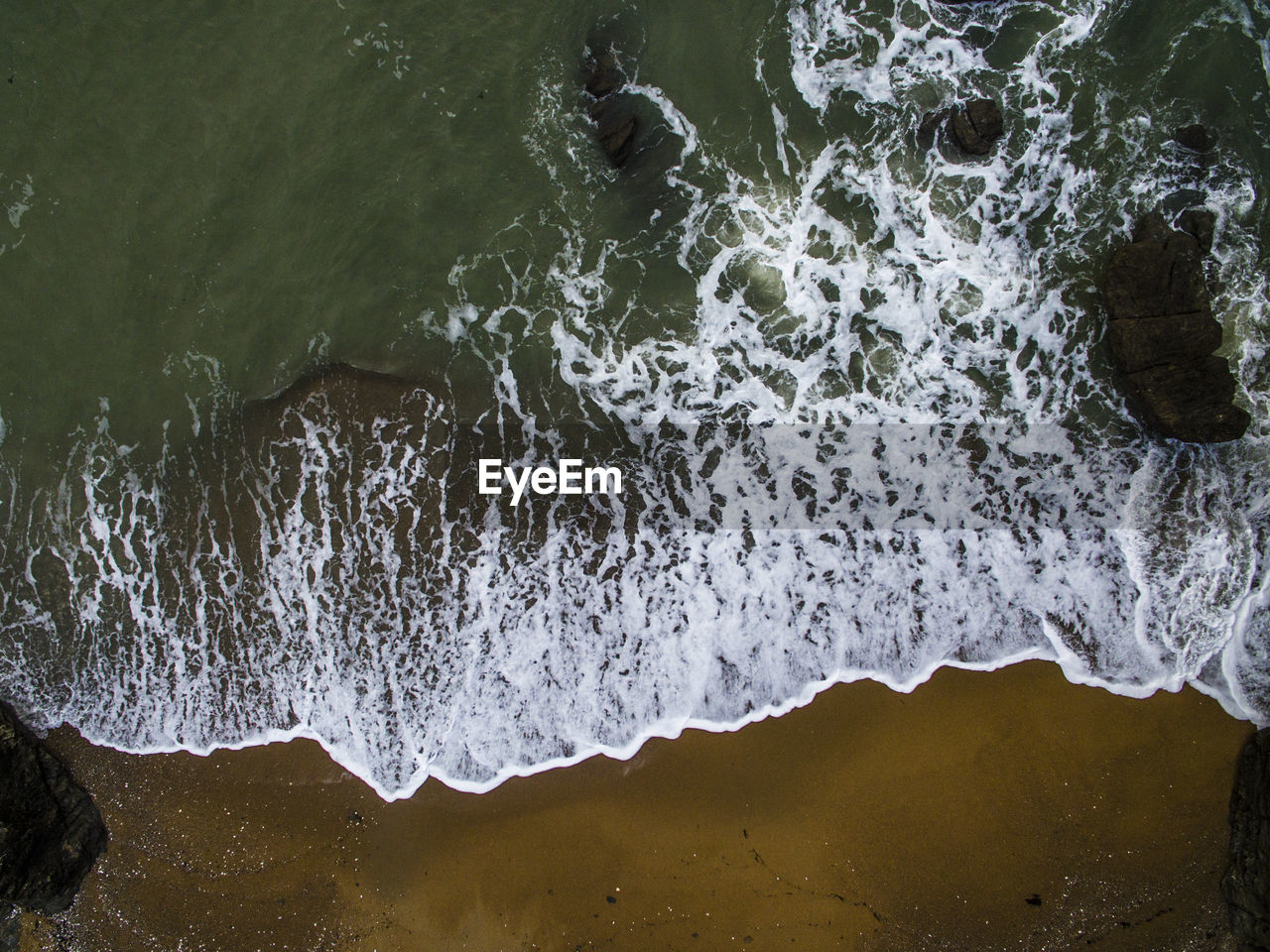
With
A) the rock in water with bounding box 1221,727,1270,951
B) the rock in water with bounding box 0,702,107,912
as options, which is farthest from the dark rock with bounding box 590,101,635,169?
the rock in water with bounding box 0,702,107,912

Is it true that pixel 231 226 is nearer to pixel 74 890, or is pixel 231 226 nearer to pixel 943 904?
pixel 74 890

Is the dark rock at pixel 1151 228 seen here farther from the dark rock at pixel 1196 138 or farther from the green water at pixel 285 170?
the green water at pixel 285 170

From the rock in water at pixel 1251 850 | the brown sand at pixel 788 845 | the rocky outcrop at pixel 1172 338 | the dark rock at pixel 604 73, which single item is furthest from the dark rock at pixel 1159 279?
the dark rock at pixel 604 73

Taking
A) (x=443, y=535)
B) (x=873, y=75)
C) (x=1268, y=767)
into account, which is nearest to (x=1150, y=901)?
(x=1268, y=767)

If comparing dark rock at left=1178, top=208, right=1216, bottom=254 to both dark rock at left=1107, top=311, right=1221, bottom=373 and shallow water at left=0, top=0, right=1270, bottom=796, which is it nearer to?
shallow water at left=0, top=0, right=1270, bottom=796

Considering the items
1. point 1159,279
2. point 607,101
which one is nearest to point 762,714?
point 1159,279
